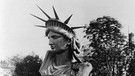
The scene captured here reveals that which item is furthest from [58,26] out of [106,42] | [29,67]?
[29,67]

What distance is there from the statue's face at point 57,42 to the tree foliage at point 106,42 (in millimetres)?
20888

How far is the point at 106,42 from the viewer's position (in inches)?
1116

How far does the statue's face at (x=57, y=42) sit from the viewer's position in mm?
6523

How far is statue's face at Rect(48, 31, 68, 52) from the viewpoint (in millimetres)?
6523

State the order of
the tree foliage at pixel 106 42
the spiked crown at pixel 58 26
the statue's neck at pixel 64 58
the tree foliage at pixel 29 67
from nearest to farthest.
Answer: the spiked crown at pixel 58 26
the statue's neck at pixel 64 58
the tree foliage at pixel 106 42
the tree foliage at pixel 29 67

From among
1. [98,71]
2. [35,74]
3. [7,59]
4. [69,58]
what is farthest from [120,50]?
[69,58]

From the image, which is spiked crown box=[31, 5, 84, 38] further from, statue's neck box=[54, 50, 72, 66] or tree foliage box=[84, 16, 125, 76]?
tree foliage box=[84, 16, 125, 76]

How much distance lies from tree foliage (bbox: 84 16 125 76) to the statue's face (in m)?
20.9

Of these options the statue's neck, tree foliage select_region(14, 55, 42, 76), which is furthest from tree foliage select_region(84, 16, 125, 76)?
the statue's neck

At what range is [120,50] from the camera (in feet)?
95.7

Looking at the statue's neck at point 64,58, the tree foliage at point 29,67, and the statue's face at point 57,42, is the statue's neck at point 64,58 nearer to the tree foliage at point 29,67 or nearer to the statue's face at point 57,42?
the statue's face at point 57,42

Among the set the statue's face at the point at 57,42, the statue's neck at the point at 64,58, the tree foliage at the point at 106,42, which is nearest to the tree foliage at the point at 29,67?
the tree foliage at the point at 106,42

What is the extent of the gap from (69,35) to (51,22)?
1.66ft

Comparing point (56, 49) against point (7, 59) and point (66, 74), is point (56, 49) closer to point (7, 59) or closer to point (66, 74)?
point (66, 74)
